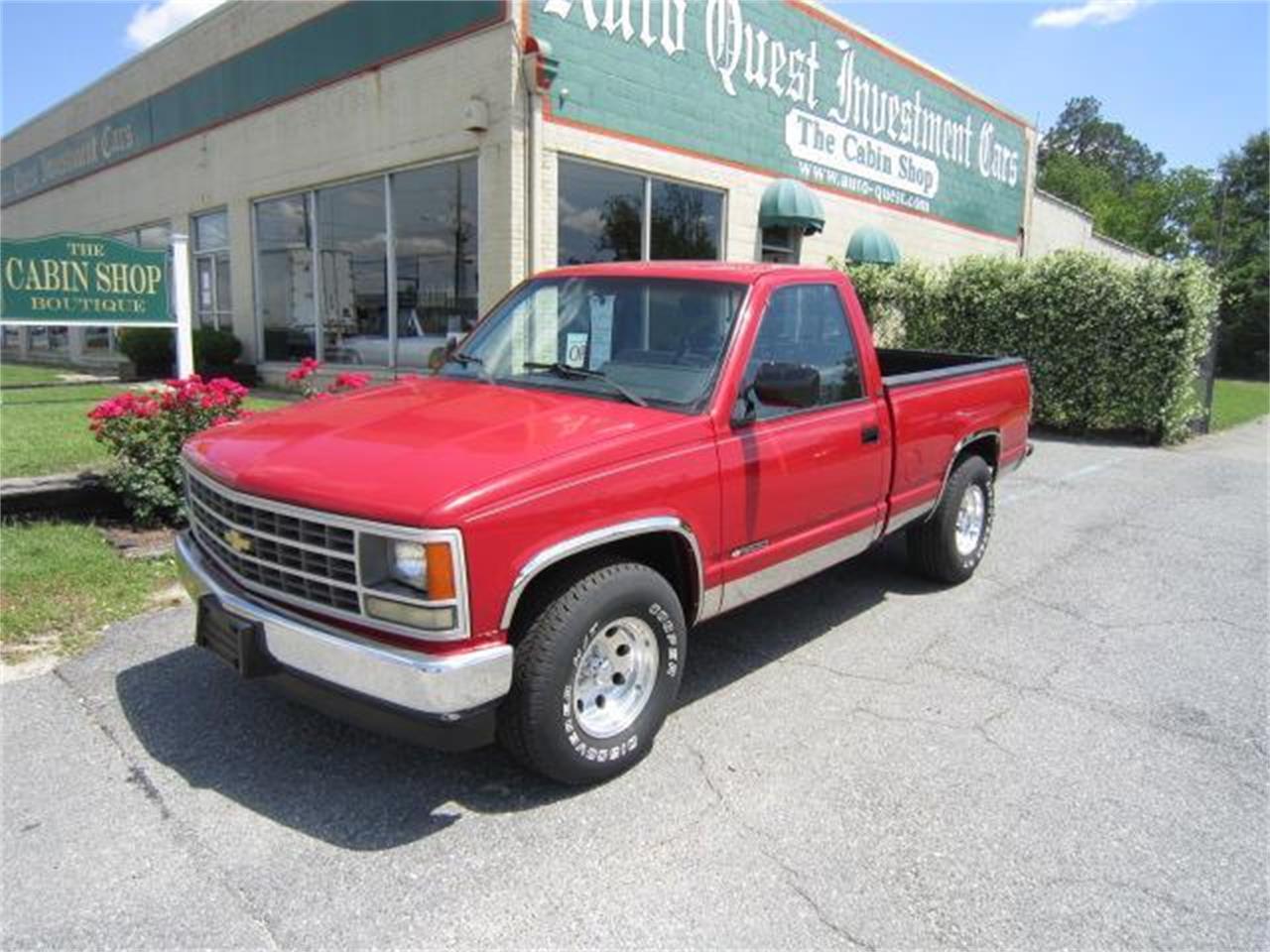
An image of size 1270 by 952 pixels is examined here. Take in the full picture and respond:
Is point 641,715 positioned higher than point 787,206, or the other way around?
point 787,206

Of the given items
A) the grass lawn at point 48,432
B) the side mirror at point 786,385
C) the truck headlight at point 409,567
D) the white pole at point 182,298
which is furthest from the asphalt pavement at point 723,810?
the white pole at point 182,298

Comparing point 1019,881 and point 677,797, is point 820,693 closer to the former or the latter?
point 677,797

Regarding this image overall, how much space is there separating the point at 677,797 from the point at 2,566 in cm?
430

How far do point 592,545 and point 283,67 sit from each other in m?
13.9

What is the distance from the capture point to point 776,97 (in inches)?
564

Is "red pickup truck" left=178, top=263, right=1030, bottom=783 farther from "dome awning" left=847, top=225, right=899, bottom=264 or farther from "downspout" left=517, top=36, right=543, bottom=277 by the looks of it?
"dome awning" left=847, top=225, right=899, bottom=264

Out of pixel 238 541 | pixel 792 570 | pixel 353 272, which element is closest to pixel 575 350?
pixel 792 570

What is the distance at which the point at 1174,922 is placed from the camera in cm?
268

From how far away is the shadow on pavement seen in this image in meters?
3.14

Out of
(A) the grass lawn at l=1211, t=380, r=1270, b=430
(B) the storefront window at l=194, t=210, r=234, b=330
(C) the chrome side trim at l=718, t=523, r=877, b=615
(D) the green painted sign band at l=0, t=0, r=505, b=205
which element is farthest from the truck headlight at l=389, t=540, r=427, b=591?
(A) the grass lawn at l=1211, t=380, r=1270, b=430

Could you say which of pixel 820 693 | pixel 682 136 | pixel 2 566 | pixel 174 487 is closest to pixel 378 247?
pixel 682 136

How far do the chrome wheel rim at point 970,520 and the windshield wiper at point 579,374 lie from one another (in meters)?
3.00

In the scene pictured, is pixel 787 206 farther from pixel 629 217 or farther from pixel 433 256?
pixel 433 256

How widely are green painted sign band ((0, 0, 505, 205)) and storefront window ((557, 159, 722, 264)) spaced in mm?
2284
